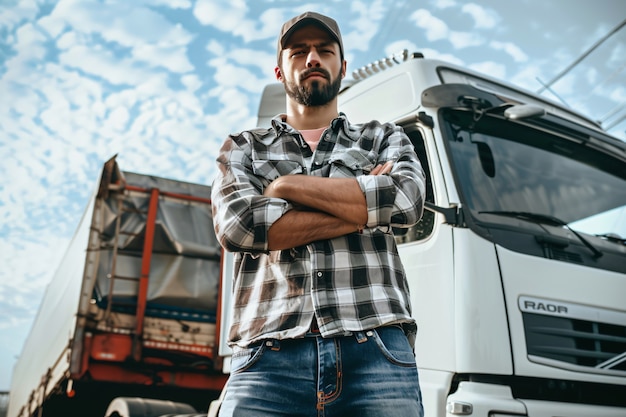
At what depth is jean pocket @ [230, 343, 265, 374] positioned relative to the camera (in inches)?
60.2

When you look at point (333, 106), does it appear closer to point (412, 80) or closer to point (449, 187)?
point (449, 187)

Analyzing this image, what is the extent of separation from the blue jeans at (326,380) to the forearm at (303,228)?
0.92 ft

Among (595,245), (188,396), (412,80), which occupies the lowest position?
(188,396)

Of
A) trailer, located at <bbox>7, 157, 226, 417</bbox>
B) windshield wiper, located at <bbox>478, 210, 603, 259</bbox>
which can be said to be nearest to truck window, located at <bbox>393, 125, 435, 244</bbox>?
windshield wiper, located at <bbox>478, 210, 603, 259</bbox>

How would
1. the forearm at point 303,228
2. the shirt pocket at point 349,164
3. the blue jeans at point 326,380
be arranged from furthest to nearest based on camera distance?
1. the shirt pocket at point 349,164
2. the forearm at point 303,228
3. the blue jeans at point 326,380

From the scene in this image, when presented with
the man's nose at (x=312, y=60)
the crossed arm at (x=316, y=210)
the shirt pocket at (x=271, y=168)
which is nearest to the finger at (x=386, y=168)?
the crossed arm at (x=316, y=210)

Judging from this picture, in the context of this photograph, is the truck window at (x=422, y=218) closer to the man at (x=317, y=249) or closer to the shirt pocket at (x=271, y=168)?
the man at (x=317, y=249)

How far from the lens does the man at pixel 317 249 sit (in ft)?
4.89

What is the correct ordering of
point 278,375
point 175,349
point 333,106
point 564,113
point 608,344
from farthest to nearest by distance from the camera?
point 175,349
point 564,113
point 608,344
point 333,106
point 278,375

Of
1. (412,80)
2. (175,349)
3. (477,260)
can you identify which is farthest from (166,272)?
(477,260)

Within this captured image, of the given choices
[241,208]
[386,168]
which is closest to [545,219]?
[386,168]

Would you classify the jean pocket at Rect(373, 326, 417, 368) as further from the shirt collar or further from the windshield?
the windshield

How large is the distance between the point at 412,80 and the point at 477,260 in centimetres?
122

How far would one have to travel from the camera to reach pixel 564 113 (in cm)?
424
